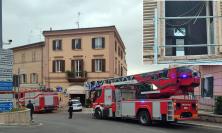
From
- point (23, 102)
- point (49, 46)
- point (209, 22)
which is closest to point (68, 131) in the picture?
point (209, 22)

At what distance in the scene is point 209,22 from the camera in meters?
19.0

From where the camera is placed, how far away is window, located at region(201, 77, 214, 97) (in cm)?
3098

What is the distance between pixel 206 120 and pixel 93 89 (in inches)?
396

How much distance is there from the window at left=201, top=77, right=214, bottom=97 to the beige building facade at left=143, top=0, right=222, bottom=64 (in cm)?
1193

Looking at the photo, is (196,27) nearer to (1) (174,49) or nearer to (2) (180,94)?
(1) (174,49)

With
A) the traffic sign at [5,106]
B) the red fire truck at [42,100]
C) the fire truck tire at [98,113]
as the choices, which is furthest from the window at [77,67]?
the traffic sign at [5,106]

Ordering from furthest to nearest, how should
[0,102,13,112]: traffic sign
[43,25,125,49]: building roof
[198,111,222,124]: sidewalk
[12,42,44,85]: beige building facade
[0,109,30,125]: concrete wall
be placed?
[12,42,44,85]: beige building facade → [43,25,125,49]: building roof → [198,111,222,124]: sidewalk → [0,109,30,125]: concrete wall → [0,102,13,112]: traffic sign

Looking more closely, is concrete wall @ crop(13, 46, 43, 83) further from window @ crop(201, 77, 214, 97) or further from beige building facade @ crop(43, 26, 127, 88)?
window @ crop(201, 77, 214, 97)

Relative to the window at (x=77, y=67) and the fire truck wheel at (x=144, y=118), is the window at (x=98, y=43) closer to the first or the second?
the window at (x=77, y=67)

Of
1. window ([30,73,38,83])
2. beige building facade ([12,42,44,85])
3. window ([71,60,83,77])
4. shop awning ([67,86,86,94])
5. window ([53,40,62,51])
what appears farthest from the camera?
window ([30,73,38,83])

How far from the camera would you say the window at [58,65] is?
6259 centimetres

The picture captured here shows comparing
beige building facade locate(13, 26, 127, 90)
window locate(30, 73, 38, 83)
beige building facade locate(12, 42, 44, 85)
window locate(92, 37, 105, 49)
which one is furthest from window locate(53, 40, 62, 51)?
window locate(30, 73, 38, 83)

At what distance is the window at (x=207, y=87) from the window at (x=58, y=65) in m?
32.5

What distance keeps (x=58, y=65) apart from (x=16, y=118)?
38.3m
